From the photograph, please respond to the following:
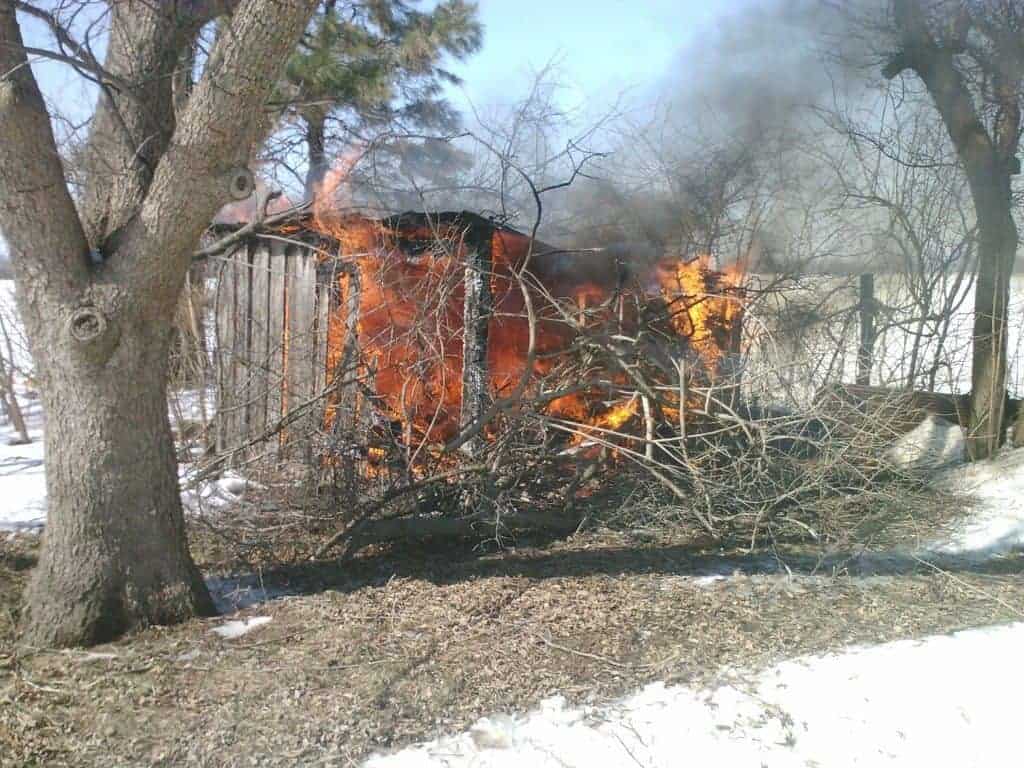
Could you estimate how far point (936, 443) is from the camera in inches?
346

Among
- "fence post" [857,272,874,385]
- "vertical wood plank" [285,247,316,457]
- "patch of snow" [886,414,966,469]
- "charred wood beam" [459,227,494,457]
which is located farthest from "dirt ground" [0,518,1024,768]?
"fence post" [857,272,874,385]

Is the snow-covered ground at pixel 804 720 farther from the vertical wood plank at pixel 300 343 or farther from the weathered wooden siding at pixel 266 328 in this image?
the weathered wooden siding at pixel 266 328

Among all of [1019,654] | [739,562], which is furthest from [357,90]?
[1019,654]

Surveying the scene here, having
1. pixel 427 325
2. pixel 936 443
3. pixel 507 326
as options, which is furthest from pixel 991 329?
pixel 427 325

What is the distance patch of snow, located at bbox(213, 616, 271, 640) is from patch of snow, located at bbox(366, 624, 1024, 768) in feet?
4.54

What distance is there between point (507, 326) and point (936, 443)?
458cm

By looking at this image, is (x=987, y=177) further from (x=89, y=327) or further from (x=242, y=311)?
(x=89, y=327)

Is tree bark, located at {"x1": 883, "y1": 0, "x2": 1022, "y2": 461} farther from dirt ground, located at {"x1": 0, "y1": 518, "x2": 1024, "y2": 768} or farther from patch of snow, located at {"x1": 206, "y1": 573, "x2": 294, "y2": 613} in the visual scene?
patch of snow, located at {"x1": 206, "y1": 573, "x2": 294, "y2": 613}

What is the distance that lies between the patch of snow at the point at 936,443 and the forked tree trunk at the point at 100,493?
21.2ft

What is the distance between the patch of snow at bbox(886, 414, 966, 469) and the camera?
7.98m

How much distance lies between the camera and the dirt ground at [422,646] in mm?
3383

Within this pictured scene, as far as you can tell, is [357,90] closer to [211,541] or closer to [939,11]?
[211,541]

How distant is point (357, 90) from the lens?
895 cm

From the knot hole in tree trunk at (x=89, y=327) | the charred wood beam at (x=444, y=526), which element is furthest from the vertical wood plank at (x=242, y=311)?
the knot hole in tree trunk at (x=89, y=327)
